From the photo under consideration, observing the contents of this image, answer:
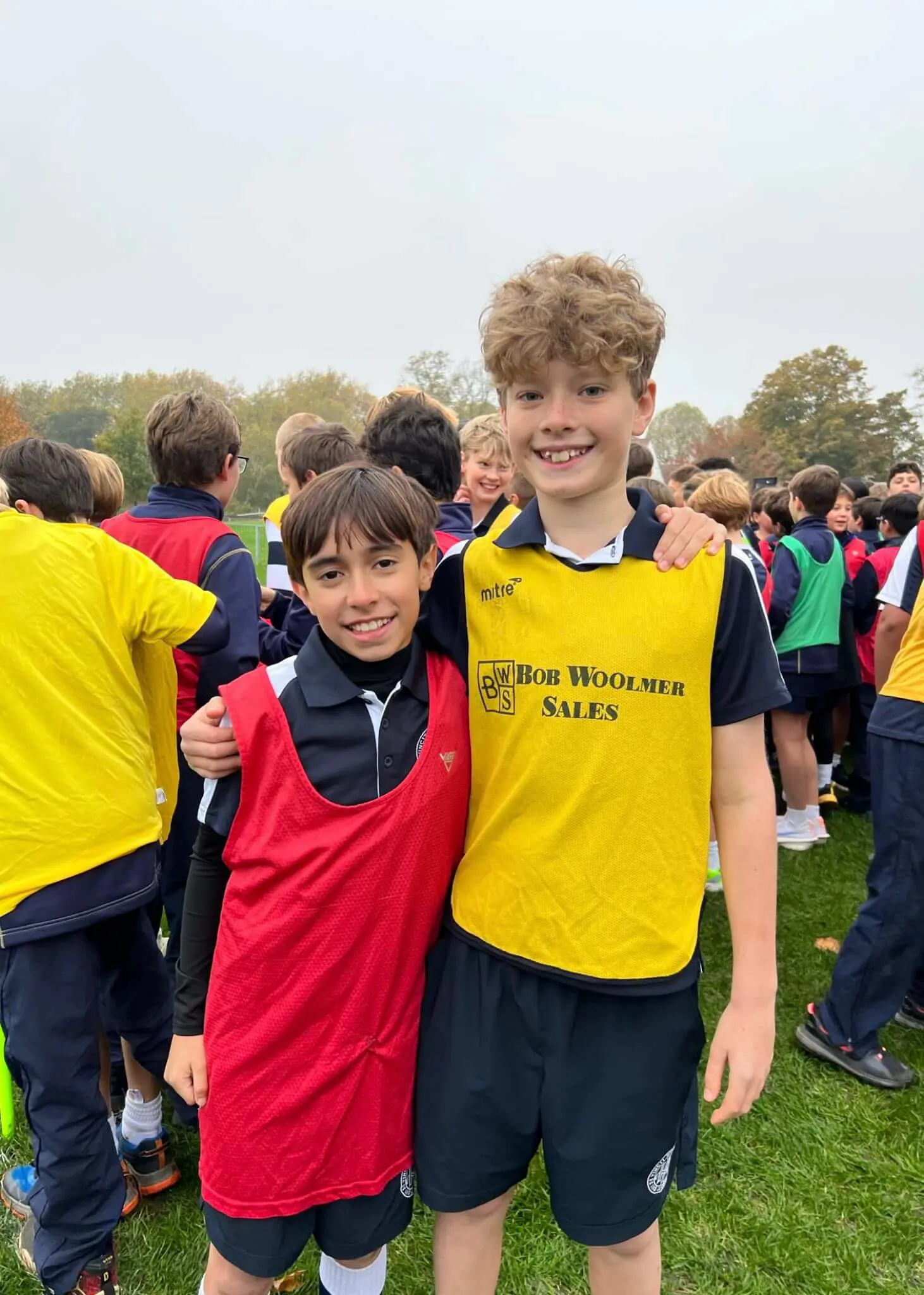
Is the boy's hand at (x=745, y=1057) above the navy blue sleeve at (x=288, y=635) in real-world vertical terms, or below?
below

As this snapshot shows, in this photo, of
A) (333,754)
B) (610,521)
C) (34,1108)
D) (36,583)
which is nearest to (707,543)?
(610,521)

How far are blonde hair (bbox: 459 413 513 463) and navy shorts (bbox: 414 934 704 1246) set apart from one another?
251cm

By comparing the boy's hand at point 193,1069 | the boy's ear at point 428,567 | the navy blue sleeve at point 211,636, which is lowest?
the boy's hand at point 193,1069

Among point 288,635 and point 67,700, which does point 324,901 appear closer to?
point 67,700

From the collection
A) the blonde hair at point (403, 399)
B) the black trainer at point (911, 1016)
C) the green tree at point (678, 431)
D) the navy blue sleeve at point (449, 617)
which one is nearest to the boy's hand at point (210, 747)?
the navy blue sleeve at point (449, 617)

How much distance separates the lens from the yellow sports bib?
55.7 inches

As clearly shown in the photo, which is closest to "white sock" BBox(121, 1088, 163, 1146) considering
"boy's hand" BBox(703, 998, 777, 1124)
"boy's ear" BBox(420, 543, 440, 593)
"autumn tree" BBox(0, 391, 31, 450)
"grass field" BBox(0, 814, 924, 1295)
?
"grass field" BBox(0, 814, 924, 1295)

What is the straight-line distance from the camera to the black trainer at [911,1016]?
3.27m

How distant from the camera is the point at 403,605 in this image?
1.55 metres

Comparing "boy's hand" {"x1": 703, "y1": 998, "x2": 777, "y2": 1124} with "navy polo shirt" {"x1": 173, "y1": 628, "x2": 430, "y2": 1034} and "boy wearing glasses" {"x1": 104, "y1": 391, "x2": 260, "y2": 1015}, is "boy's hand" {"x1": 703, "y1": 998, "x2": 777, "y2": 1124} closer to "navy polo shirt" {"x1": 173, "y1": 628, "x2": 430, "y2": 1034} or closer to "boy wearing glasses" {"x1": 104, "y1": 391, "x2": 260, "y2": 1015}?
"navy polo shirt" {"x1": 173, "y1": 628, "x2": 430, "y2": 1034}

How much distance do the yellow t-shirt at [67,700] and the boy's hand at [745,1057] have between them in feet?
4.79

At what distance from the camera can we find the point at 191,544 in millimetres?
2650

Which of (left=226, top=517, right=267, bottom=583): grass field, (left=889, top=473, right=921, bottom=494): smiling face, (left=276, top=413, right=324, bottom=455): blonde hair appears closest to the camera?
(left=276, top=413, right=324, bottom=455): blonde hair

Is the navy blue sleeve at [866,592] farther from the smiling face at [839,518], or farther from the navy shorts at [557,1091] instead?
the navy shorts at [557,1091]
